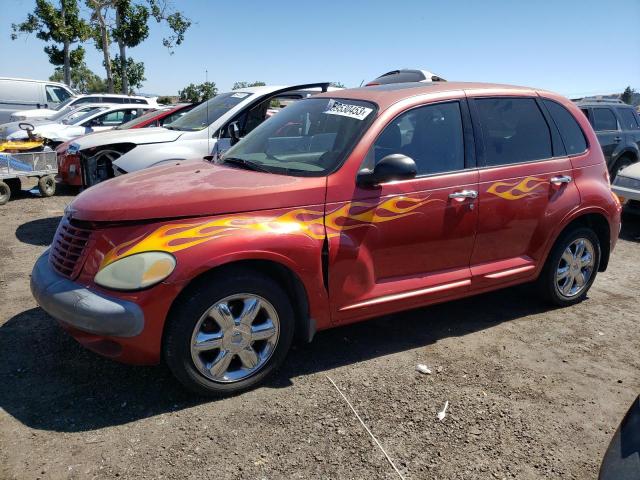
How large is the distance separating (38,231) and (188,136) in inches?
90.4

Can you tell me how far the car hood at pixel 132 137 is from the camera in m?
6.76

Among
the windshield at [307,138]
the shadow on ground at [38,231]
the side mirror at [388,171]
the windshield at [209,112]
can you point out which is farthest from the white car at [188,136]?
the side mirror at [388,171]

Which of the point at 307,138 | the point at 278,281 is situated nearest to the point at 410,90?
the point at 307,138

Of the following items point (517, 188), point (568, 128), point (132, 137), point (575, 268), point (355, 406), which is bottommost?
point (355, 406)

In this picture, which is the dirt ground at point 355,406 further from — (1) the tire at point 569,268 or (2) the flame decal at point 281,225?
(2) the flame decal at point 281,225

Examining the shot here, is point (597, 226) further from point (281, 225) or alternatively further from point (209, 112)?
point (209, 112)

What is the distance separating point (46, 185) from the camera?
883 centimetres

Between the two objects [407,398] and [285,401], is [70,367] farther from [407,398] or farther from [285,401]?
[407,398]

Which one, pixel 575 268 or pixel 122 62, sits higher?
pixel 122 62

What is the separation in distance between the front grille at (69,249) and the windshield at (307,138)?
1.22m

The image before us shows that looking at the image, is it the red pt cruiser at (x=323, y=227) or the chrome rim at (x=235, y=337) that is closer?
the red pt cruiser at (x=323, y=227)

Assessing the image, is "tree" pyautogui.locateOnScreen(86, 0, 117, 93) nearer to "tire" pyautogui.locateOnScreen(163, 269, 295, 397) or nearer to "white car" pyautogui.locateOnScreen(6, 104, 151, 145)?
"white car" pyautogui.locateOnScreen(6, 104, 151, 145)

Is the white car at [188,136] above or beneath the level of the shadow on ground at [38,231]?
above

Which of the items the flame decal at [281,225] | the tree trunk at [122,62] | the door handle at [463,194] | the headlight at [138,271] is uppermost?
the tree trunk at [122,62]
